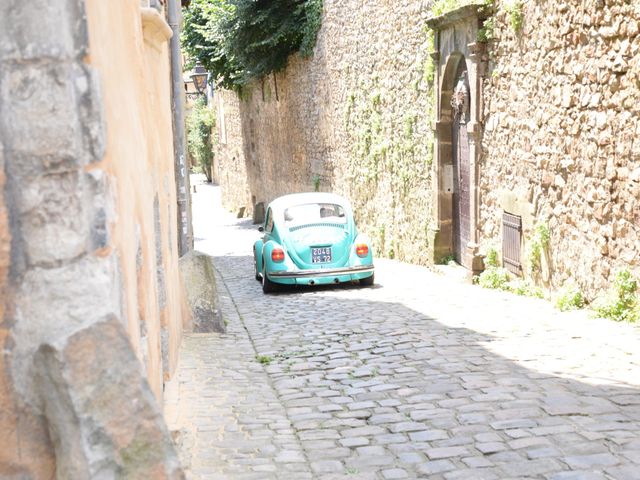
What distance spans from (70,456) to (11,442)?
268mm

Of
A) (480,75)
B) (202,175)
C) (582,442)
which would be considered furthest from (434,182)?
(202,175)

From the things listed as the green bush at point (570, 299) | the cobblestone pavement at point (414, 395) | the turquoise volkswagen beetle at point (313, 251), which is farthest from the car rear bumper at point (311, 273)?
the green bush at point (570, 299)

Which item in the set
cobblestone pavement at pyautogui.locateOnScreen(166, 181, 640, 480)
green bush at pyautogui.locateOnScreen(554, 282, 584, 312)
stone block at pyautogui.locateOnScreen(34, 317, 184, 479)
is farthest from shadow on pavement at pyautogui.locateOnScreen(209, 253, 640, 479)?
stone block at pyautogui.locateOnScreen(34, 317, 184, 479)

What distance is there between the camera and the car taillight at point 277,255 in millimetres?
11703

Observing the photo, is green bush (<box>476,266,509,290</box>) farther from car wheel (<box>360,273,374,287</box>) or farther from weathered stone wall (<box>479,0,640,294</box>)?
car wheel (<box>360,273,374,287</box>)

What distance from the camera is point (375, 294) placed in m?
11.1

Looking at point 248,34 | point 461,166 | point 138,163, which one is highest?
point 248,34

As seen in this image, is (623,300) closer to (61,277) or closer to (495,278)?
(495,278)

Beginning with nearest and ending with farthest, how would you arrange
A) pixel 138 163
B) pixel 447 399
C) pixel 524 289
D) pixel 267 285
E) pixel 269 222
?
pixel 138 163, pixel 447 399, pixel 524 289, pixel 267 285, pixel 269 222

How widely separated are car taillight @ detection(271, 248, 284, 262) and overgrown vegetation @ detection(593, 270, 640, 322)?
4.96m

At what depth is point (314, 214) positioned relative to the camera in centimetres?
1245

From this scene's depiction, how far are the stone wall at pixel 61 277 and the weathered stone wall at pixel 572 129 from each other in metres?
5.71

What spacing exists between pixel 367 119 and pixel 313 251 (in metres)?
5.25

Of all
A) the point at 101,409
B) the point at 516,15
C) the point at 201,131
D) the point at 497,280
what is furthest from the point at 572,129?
the point at 201,131
